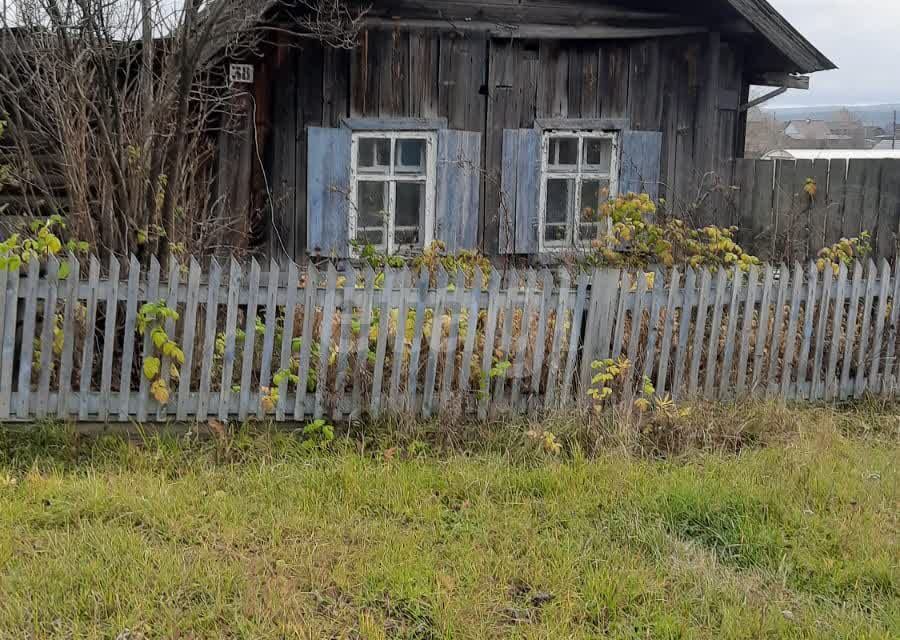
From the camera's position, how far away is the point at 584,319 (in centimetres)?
577

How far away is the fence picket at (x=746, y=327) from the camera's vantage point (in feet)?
19.7

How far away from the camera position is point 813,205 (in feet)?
31.1

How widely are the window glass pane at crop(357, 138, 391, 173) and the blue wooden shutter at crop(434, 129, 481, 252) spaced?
1.71ft

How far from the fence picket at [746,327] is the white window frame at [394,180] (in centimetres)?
375

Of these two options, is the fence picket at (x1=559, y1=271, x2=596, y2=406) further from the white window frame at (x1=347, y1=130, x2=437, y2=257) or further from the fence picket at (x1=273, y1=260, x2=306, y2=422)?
the white window frame at (x1=347, y1=130, x2=437, y2=257)

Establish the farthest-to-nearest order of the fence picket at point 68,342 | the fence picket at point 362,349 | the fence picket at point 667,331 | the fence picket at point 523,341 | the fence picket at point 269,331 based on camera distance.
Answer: the fence picket at point 667,331
the fence picket at point 523,341
the fence picket at point 362,349
the fence picket at point 269,331
the fence picket at point 68,342

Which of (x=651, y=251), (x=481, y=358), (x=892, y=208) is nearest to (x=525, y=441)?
(x=481, y=358)

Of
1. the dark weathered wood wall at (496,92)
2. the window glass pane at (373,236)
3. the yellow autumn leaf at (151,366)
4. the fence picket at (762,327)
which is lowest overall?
the yellow autumn leaf at (151,366)

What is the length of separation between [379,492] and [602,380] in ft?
5.68

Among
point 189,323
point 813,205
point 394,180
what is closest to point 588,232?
point 394,180

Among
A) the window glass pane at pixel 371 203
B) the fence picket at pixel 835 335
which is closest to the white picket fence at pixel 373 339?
the fence picket at pixel 835 335

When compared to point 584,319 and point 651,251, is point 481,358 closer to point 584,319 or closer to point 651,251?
point 584,319

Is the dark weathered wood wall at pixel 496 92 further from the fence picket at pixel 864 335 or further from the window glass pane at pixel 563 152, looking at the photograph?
the fence picket at pixel 864 335

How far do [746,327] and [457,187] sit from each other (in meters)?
3.86
